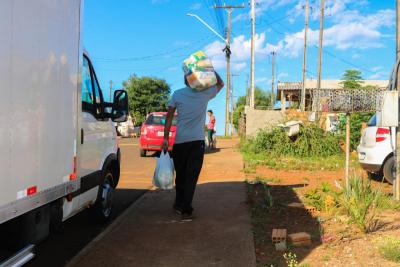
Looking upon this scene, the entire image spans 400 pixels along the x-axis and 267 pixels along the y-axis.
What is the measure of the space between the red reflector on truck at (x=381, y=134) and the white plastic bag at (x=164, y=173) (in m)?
4.66

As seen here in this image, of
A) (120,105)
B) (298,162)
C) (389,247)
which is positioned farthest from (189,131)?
(298,162)

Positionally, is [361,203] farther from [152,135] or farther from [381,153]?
[152,135]

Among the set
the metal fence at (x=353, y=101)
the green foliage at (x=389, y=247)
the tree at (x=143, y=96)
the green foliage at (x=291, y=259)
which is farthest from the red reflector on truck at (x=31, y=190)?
the tree at (x=143, y=96)

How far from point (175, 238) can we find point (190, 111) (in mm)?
1677

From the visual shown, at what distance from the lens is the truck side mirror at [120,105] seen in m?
5.46

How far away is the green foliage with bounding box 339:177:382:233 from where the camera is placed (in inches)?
201

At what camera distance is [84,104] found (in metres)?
4.82

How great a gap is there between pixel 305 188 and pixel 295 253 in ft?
13.0

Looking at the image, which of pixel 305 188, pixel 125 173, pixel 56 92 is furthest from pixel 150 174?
pixel 56 92

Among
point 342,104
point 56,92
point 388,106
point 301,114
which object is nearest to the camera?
point 56,92

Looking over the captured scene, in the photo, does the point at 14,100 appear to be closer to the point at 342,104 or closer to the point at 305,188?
the point at 342,104

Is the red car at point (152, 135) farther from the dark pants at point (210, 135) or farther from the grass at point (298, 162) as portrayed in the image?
the grass at point (298, 162)

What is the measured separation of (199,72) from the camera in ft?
19.3

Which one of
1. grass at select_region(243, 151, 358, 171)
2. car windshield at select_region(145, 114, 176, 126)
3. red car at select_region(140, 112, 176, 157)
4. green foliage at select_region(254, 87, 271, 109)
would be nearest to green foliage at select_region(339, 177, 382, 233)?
grass at select_region(243, 151, 358, 171)
